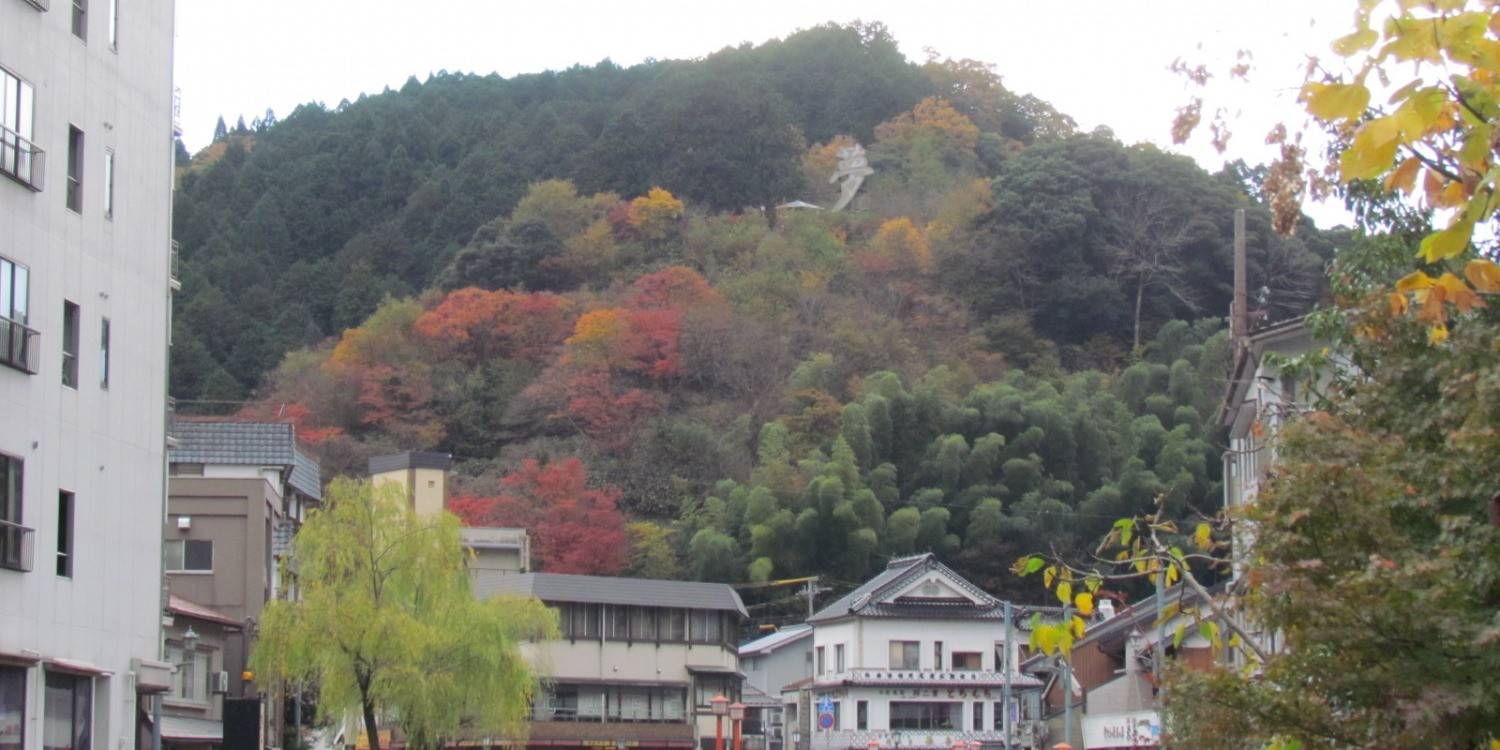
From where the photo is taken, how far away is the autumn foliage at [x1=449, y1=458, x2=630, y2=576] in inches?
2279

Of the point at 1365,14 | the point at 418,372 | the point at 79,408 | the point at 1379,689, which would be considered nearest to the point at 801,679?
the point at 418,372

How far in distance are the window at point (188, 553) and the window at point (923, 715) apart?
23.2 metres

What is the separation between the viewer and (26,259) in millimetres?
17844

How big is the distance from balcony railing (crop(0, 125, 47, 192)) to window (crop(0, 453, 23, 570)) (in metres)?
3.04

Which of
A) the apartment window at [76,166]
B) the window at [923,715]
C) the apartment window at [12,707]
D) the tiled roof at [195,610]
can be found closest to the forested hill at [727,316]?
the window at [923,715]

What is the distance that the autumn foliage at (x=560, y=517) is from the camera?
190ft

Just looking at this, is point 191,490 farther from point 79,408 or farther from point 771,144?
point 771,144

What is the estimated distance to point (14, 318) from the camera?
17.5 meters

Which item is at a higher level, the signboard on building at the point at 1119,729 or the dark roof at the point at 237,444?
the dark roof at the point at 237,444

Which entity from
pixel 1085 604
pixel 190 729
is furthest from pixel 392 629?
pixel 1085 604

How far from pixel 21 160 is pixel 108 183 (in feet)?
8.51

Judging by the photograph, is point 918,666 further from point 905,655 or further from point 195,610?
point 195,610

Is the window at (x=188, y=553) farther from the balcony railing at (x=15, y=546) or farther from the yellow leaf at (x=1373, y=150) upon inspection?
the yellow leaf at (x=1373, y=150)

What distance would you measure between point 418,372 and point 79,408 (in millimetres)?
53154
